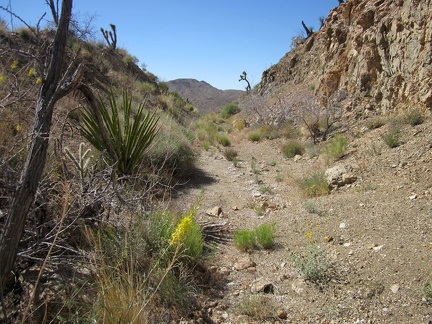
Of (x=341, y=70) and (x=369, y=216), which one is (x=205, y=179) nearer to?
(x=369, y=216)

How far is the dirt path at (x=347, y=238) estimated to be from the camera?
2514 millimetres

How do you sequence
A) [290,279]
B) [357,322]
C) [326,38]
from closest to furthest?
[357,322] → [290,279] → [326,38]

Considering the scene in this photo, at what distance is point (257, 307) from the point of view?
2500mm

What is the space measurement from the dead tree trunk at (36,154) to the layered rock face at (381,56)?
7.44 metres

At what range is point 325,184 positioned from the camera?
5410 mm

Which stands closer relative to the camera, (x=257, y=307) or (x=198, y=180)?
(x=257, y=307)

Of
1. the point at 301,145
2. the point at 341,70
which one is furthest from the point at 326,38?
the point at 301,145

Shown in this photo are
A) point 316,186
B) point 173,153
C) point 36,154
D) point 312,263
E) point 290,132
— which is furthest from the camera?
point 290,132

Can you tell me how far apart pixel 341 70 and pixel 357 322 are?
36.1 ft

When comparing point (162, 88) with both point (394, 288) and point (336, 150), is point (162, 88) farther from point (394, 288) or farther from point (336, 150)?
Result: point (394, 288)

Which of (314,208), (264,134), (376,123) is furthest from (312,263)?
(264,134)

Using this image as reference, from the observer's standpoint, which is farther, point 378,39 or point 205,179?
point 378,39

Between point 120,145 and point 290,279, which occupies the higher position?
point 120,145

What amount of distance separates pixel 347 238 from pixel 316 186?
1910mm
